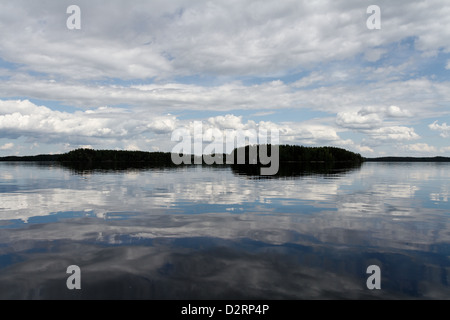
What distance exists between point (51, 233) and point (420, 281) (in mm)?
17952

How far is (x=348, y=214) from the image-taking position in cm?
2288

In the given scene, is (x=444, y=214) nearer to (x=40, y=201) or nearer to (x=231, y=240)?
(x=231, y=240)

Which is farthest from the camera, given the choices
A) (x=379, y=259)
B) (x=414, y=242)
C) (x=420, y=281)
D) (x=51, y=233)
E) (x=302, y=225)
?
(x=302, y=225)

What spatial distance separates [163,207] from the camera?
26219mm

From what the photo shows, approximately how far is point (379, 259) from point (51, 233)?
17.0 m
